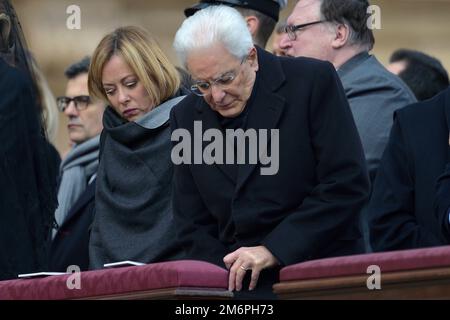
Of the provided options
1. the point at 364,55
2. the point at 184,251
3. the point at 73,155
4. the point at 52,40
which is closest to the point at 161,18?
the point at 52,40

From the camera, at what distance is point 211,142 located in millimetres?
5551

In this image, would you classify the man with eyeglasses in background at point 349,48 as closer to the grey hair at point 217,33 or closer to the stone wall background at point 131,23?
the grey hair at point 217,33

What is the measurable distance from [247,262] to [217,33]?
0.91 meters

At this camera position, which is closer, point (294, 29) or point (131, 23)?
point (294, 29)

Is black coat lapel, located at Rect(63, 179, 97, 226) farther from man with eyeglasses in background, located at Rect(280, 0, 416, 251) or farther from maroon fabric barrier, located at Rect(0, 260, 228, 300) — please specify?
maroon fabric barrier, located at Rect(0, 260, 228, 300)

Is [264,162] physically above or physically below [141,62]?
below

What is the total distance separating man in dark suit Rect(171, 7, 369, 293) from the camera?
5.30 meters

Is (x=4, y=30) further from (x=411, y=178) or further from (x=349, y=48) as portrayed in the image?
(x=411, y=178)

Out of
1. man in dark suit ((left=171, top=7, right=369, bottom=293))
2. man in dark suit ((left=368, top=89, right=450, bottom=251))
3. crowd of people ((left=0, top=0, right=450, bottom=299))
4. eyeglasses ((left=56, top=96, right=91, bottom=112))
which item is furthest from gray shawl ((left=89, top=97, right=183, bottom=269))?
eyeglasses ((left=56, top=96, right=91, bottom=112))

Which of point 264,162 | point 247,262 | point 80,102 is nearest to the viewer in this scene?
point 247,262

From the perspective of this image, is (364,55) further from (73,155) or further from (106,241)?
(73,155)

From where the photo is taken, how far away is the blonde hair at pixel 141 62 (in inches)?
253

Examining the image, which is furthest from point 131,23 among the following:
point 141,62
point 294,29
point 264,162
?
point 264,162

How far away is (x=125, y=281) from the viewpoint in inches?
197
